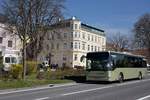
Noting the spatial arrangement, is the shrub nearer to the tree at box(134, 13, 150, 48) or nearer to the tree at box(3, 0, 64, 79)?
the tree at box(3, 0, 64, 79)

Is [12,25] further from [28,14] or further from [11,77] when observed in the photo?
[11,77]

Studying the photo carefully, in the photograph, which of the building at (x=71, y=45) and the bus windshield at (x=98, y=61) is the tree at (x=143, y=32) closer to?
the building at (x=71, y=45)

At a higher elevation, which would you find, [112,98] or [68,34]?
[68,34]

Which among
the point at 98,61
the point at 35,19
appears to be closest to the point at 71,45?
the point at 35,19

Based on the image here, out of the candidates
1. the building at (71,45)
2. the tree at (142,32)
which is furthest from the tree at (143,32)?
the building at (71,45)

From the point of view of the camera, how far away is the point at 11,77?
31500 mm

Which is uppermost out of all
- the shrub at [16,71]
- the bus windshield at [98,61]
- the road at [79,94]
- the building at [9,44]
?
the building at [9,44]

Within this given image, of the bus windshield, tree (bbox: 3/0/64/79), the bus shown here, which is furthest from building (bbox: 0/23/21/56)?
the bus windshield

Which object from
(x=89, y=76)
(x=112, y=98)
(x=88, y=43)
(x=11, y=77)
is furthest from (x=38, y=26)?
(x=88, y=43)

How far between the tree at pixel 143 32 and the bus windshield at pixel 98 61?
165 feet

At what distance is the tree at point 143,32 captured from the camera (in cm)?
7744

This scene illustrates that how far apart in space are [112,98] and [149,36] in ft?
207

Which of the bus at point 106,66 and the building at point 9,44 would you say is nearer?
the bus at point 106,66

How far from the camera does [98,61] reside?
93.4 ft
